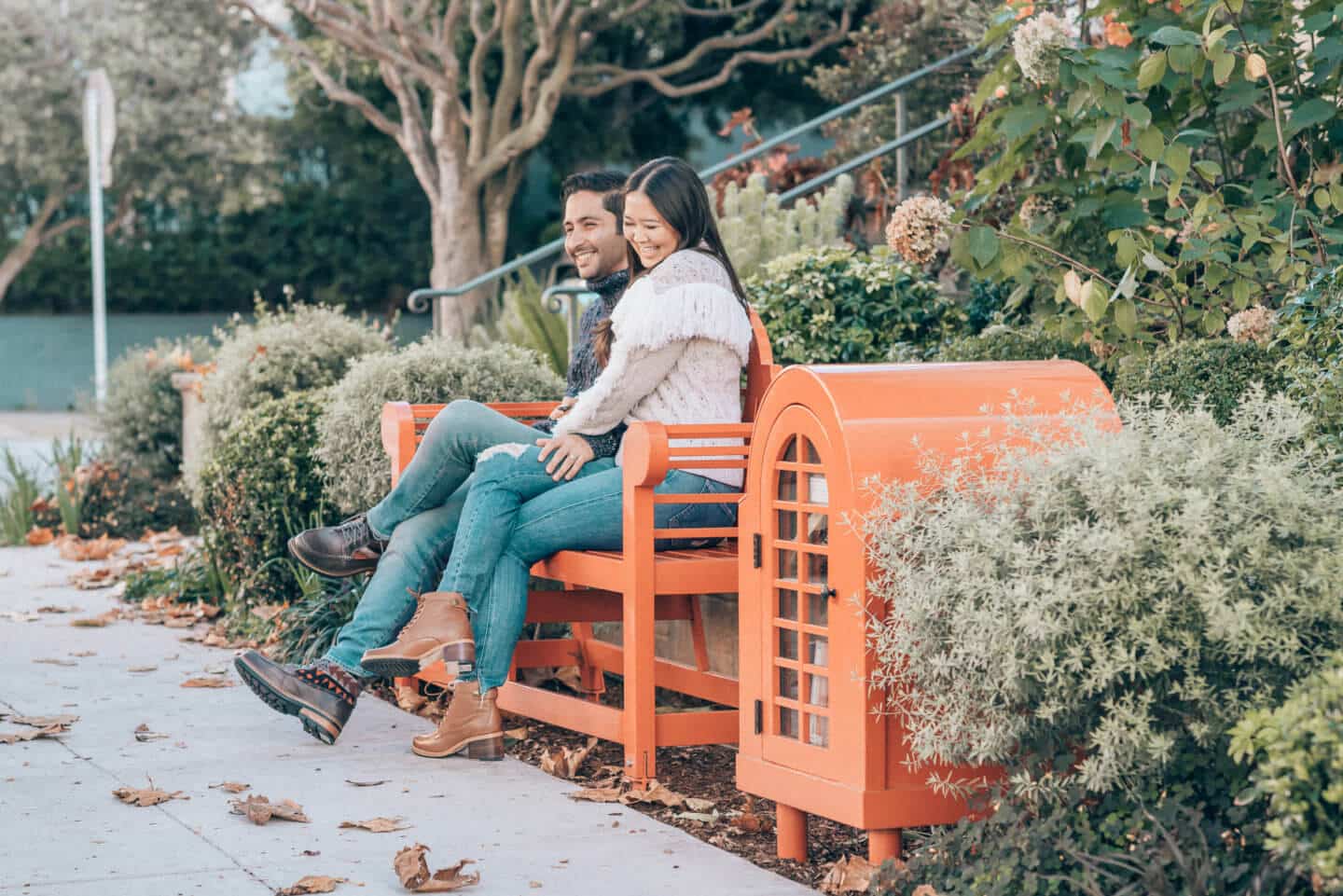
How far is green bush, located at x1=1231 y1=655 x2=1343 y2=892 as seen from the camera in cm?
230

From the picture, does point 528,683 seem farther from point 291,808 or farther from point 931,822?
point 931,822

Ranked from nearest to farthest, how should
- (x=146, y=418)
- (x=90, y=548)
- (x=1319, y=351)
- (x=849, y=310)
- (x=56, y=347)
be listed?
(x=1319, y=351)
(x=849, y=310)
(x=90, y=548)
(x=146, y=418)
(x=56, y=347)

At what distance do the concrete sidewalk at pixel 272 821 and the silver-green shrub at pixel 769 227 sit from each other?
3.87m

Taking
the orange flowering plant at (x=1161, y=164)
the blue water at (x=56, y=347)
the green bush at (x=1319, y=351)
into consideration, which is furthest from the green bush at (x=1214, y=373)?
the blue water at (x=56, y=347)

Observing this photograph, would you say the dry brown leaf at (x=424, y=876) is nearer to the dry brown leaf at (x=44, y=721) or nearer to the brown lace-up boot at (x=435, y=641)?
the brown lace-up boot at (x=435, y=641)

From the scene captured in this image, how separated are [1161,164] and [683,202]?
1493 mm

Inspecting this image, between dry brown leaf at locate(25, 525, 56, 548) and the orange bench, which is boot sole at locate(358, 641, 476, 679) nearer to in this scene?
the orange bench

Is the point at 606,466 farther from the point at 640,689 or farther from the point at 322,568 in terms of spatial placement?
the point at 322,568

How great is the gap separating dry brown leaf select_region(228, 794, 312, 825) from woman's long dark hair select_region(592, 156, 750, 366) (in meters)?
1.71

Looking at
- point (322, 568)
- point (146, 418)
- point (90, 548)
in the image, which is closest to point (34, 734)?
Answer: point (322, 568)

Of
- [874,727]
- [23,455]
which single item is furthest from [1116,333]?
[23,455]

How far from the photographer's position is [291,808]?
3.76 metres

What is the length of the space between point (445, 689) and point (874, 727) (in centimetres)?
239

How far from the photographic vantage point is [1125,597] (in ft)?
8.71
